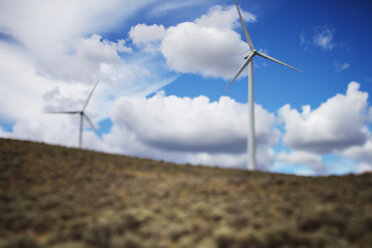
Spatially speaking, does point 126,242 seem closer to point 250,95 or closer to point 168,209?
point 168,209

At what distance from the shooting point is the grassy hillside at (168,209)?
11.9 metres

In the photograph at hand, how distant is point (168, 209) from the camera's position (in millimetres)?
16219

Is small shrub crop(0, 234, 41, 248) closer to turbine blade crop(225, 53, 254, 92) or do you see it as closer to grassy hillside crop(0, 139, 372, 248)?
grassy hillside crop(0, 139, 372, 248)

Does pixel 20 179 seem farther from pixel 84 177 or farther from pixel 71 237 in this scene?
pixel 71 237

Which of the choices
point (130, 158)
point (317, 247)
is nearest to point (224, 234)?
point (317, 247)

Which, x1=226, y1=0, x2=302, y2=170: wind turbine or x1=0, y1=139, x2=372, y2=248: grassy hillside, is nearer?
x1=0, y1=139, x2=372, y2=248: grassy hillside

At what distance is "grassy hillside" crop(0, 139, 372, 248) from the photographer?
11938mm

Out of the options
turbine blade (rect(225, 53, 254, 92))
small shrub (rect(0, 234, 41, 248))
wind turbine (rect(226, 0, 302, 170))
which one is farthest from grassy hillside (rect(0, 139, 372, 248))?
turbine blade (rect(225, 53, 254, 92))

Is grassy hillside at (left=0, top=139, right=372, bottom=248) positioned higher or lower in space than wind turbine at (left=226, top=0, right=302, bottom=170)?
lower

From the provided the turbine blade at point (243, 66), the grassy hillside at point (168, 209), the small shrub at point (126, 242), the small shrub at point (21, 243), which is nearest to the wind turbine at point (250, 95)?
the turbine blade at point (243, 66)

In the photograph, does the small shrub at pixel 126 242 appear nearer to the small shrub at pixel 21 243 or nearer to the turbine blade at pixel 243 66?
the small shrub at pixel 21 243

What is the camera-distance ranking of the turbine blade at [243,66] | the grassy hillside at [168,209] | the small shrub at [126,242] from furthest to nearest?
the turbine blade at [243,66] → the grassy hillside at [168,209] → the small shrub at [126,242]

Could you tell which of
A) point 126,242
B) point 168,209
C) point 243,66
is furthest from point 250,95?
point 126,242

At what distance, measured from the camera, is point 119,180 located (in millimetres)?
23422
